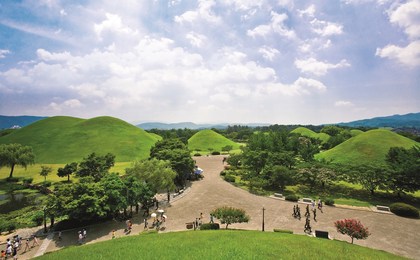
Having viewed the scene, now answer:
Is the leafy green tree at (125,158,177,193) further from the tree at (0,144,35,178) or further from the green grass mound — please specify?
the green grass mound

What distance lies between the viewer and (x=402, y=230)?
24.0 m

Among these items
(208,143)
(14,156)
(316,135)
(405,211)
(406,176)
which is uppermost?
(316,135)

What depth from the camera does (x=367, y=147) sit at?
5997 centimetres

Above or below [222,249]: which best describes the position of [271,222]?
below

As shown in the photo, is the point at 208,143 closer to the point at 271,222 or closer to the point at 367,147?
the point at 367,147

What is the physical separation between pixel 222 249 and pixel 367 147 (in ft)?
196

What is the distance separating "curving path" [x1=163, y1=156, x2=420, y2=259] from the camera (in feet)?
71.3

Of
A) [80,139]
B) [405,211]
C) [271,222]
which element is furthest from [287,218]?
[80,139]

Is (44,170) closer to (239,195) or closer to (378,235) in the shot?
(239,195)

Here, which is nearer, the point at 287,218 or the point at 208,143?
the point at 287,218

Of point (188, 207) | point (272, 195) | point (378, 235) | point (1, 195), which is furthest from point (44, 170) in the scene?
point (378, 235)

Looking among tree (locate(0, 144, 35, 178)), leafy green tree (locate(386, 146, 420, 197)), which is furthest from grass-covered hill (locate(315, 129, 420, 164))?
tree (locate(0, 144, 35, 178))

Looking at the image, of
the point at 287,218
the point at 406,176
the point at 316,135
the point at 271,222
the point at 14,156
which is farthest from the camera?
the point at 316,135

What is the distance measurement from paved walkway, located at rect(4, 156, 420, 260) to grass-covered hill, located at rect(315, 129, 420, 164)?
30643 mm
